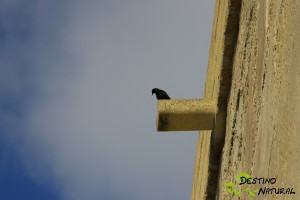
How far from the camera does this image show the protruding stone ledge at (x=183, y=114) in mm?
6957

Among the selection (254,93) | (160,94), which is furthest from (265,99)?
(160,94)

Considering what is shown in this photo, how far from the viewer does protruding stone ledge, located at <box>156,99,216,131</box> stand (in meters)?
6.96

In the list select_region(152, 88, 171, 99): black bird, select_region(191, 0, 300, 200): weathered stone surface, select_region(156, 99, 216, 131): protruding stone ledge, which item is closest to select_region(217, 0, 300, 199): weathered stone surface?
select_region(191, 0, 300, 200): weathered stone surface

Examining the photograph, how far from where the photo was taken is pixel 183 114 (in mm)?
7043

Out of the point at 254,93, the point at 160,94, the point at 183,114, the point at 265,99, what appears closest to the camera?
the point at 265,99

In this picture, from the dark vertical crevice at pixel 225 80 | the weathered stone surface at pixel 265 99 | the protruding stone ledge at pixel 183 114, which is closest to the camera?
the weathered stone surface at pixel 265 99

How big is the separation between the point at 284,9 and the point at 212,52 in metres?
2.18

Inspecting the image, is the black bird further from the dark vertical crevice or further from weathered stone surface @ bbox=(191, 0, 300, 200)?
the dark vertical crevice

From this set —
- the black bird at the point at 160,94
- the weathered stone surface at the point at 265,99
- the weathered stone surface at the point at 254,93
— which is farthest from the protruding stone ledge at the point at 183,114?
the black bird at the point at 160,94

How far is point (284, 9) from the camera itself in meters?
5.00

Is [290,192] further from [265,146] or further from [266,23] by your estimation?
[266,23]

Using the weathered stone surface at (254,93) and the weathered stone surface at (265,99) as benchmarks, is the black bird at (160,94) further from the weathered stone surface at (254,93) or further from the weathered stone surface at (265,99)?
the weathered stone surface at (265,99)

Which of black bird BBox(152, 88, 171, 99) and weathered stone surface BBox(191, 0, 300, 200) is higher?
weathered stone surface BBox(191, 0, 300, 200)

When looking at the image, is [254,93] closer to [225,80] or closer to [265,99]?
[265,99]
